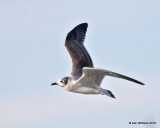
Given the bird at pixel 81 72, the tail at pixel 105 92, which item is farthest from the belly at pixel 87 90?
the tail at pixel 105 92

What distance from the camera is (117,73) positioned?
23.5m

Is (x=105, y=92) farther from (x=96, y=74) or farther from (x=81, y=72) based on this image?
(x=81, y=72)

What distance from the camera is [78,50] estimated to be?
30.4 meters

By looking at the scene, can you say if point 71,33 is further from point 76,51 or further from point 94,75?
point 94,75

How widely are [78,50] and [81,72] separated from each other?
2.35 meters

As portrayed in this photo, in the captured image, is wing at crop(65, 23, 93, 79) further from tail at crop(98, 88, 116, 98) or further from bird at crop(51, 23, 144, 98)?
tail at crop(98, 88, 116, 98)

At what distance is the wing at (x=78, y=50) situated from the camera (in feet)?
94.7

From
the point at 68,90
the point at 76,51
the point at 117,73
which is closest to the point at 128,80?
the point at 117,73

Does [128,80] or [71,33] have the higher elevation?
[71,33]

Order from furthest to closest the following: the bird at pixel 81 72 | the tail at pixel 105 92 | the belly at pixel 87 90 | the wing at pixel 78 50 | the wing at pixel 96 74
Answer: the wing at pixel 78 50 < the belly at pixel 87 90 < the tail at pixel 105 92 < the bird at pixel 81 72 < the wing at pixel 96 74

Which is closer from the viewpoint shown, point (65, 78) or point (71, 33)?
point (65, 78)

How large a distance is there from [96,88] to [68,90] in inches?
67.0

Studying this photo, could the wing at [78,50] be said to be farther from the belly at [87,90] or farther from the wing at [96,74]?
the wing at [96,74]

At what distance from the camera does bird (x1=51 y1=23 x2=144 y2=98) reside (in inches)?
1005
